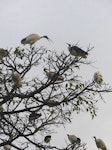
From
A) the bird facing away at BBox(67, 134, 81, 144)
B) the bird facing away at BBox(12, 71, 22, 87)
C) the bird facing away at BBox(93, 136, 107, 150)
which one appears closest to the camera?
the bird facing away at BBox(12, 71, 22, 87)

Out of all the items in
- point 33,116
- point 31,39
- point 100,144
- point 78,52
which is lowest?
point 33,116

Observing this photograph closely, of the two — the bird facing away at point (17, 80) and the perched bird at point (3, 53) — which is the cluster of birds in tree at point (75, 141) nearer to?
the bird facing away at point (17, 80)

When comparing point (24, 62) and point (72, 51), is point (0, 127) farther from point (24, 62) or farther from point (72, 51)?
point (72, 51)

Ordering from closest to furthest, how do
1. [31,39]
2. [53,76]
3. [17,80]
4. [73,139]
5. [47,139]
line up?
[17,80], [53,76], [31,39], [47,139], [73,139]

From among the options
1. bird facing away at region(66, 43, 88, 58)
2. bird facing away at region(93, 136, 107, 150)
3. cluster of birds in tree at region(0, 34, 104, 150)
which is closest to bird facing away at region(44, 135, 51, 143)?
cluster of birds in tree at region(0, 34, 104, 150)

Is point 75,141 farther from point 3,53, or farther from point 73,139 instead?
point 3,53

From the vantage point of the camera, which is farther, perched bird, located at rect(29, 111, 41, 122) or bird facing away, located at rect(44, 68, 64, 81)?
perched bird, located at rect(29, 111, 41, 122)

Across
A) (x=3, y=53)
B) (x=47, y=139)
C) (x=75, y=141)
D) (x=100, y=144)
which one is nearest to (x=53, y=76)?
(x=3, y=53)

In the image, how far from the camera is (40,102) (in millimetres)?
17375

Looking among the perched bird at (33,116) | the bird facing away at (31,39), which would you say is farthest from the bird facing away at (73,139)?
the bird facing away at (31,39)

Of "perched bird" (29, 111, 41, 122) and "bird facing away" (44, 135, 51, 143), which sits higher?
"perched bird" (29, 111, 41, 122)

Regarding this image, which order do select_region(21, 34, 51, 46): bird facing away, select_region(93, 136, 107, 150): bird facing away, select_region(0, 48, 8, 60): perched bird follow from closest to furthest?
select_region(0, 48, 8, 60): perched bird
select_region(21, 34, 51, 46): bird facing away
select_region(93, 136, 107, 150): bird facing away

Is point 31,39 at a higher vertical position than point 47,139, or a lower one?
higher

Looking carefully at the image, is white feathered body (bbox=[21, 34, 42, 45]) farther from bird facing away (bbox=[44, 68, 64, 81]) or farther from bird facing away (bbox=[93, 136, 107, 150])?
bird facing away (bbox=[93, 136, 107, 150])
